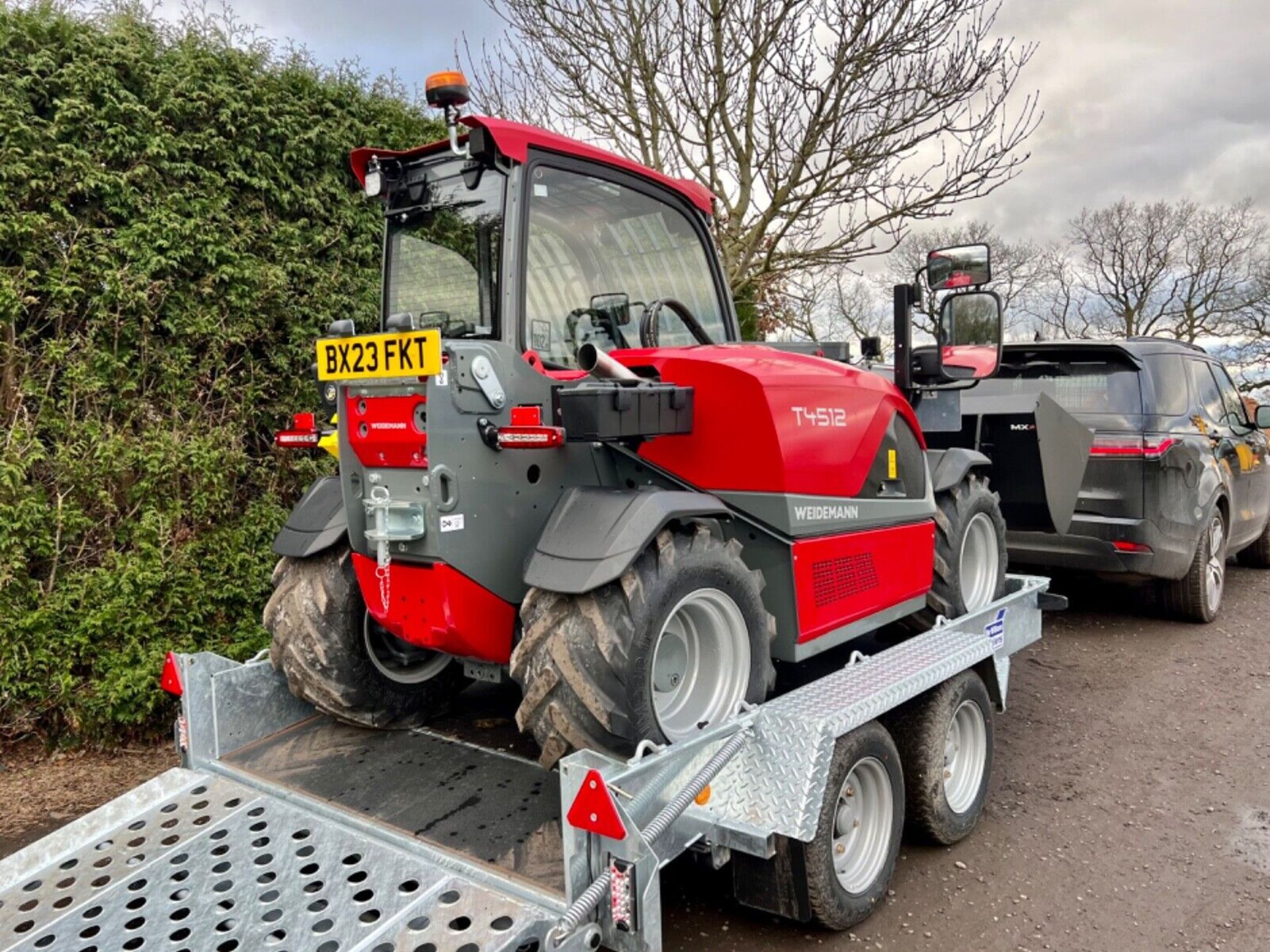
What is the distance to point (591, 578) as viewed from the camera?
2.70 m

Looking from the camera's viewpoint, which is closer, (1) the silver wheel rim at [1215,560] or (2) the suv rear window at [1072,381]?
(2) the suv rear window at [1072,381]

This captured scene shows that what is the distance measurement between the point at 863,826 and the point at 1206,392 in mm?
5833

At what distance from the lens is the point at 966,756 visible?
3928 mm

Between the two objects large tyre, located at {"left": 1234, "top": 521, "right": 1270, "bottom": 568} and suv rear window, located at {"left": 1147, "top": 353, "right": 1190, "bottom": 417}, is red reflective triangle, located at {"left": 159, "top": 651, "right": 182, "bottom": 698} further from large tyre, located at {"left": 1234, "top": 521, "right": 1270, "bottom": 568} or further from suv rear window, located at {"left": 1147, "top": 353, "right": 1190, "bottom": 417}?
large tyre, located at {"left": 1234, "top": 521, "right": 1270, "bottom": 568}

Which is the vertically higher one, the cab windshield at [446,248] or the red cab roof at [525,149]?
the red cab roof at [525,149]

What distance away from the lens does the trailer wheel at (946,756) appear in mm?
3527

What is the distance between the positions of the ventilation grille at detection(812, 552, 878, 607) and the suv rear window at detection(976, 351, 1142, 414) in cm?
291

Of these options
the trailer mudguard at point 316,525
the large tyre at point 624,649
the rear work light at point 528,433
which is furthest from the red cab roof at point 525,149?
the large tyre at point 624,649

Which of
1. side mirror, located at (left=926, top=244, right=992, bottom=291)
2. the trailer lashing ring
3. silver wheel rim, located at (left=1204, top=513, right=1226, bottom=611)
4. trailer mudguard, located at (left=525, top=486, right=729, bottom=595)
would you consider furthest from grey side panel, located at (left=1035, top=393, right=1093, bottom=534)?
the trailer lashing ring

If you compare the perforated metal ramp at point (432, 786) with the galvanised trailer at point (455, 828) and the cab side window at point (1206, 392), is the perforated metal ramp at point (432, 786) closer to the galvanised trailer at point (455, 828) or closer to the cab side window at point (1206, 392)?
the galvanised trailer at point (455, 828)

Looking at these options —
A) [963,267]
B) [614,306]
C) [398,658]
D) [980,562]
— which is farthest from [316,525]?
[980,562]

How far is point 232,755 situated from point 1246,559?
987 cm

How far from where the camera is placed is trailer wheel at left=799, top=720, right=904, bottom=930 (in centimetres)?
287

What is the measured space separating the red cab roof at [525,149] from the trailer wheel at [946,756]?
7.76ft
